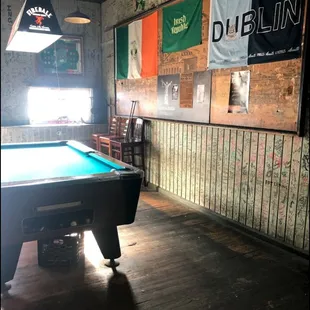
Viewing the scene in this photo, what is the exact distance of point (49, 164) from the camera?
2.76m

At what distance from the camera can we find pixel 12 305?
221 centimetres

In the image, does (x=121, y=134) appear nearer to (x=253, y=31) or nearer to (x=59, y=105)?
(x=59, y=105)

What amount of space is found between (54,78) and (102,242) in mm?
4452

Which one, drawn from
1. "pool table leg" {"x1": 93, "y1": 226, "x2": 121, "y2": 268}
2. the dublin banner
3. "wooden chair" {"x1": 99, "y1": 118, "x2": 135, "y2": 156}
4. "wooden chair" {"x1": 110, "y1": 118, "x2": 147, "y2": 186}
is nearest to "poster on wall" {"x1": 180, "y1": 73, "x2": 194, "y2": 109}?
the dublin banner

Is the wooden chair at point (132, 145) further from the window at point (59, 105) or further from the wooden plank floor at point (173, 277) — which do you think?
the wooden plank floor at point (173, 277)

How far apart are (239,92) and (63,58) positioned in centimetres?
409

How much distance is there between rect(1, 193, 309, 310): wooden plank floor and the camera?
88.7 inches

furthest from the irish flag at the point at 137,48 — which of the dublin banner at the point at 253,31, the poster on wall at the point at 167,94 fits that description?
the dublin banner at the point at 253,31

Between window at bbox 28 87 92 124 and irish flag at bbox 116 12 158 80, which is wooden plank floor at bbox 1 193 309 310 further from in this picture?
window at bbox 28 87 92 124

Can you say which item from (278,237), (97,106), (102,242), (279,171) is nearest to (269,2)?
(279,171)

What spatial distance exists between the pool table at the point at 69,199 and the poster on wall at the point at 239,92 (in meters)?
1.48

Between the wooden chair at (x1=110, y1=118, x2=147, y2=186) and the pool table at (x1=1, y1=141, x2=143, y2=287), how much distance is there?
2.35 metres

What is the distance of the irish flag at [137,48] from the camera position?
4.88 meters

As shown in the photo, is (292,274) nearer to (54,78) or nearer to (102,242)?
(102,242)
